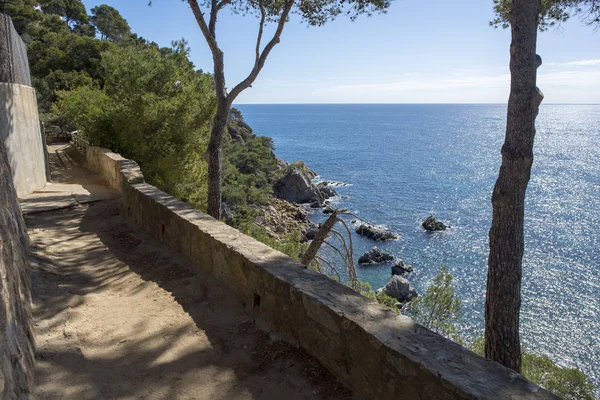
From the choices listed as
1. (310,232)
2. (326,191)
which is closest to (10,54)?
(310,232)

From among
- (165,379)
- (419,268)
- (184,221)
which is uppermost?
(184,221)

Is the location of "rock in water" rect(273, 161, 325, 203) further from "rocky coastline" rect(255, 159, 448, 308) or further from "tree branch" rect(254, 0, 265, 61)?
"tree branch" rect(254, 0, 265, 61)

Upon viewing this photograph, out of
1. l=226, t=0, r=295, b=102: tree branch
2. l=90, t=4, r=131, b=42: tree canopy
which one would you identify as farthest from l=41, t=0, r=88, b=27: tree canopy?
l=226, t=0, r=295, b=102: tree branch

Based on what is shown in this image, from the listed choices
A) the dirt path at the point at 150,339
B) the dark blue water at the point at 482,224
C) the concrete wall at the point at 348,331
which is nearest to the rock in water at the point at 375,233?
the dark blue water at the point at 482,224

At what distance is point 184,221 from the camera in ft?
17.8

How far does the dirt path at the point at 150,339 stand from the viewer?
3104mm

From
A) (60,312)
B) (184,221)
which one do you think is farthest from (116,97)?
(60,312)

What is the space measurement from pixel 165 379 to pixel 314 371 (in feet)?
3.49

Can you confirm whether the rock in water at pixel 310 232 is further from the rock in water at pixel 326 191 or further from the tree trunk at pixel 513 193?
the tree trunk at pixel 513 193

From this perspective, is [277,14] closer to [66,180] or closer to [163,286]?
[66,180]

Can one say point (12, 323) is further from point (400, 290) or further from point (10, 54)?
point (400, 290)

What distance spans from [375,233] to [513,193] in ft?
87.5

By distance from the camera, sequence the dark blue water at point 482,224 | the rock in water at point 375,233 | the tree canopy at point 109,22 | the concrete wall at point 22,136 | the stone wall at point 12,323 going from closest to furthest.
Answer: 1. the stone wall at point 12,323
2. the concrete wall at point 22,136
3. the dark blue water at point 482,224
4. the rock in water at point 375,233
5. the tree canopy at point 109,22

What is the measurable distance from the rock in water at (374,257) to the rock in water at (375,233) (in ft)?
10.5
